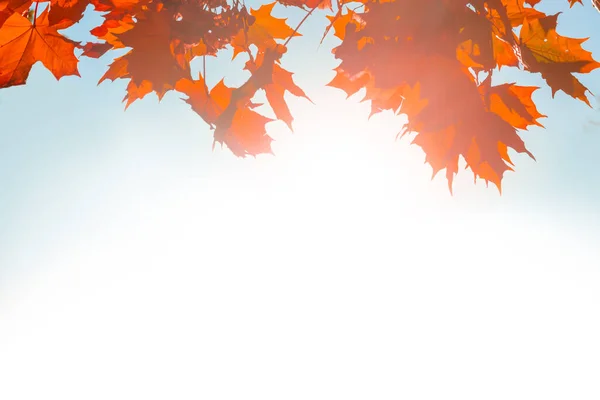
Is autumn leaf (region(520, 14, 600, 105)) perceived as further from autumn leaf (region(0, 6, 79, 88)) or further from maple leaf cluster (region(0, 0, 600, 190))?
autumn leaf (region(0, 6, 79, 88))

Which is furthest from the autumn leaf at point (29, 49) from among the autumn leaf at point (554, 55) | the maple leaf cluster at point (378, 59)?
the autumn leaf at point (554, 55)

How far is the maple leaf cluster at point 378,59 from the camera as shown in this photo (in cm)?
142

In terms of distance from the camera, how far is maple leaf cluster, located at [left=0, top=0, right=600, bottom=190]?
4.64ft

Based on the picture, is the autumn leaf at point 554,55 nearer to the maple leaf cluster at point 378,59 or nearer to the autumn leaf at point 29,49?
the maple leaf cluster at point 378,59

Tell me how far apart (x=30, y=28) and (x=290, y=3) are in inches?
40.6

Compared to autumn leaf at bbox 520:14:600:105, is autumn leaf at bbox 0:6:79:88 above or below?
above

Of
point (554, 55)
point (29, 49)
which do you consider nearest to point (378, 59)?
point (554, 55)

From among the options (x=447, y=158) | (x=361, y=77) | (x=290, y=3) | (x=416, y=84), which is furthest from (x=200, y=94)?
(x=447, y=158)

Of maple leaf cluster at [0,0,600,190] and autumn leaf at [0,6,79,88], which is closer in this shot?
maple leaf cluster at [0,0,600,190]

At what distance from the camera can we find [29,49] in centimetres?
171

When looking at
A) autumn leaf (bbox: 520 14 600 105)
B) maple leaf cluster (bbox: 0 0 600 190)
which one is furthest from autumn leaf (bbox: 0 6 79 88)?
autumn leaf (bbox: 520 14 600 105)

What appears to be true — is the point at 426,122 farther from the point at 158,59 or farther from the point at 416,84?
the point at 158,59

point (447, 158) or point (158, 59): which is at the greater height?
point (158, 59)

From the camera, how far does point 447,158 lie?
1.55 meters
